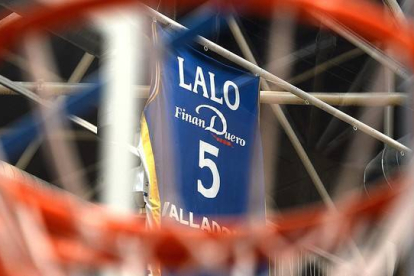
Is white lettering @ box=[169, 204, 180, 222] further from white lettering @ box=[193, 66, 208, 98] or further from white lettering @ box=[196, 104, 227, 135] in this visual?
white lettering @ box=[193, 66, 208, 98]

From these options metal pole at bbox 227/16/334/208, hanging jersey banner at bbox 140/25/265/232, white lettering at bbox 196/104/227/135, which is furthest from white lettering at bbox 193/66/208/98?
metal pole at bbox 227/16/334/208

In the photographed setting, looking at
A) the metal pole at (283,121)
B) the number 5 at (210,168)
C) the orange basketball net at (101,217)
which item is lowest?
the orange basketball net at (101,217)

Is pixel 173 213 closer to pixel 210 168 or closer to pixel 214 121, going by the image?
pixel 210 168

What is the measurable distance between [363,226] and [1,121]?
8140mm


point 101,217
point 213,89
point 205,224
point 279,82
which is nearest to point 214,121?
point 213,89

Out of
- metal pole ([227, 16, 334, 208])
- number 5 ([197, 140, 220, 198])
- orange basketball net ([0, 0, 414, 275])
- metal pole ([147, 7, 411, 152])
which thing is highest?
metal pole ([227, 16, 334, 208])

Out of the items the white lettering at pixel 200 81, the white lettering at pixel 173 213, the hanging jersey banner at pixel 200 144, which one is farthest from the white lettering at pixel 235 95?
the white lettering at pixel 173 213

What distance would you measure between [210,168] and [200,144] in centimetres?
19

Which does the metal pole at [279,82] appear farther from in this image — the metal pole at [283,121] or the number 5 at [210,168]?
the number 5 at [210,168]

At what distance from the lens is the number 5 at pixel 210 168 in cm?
845

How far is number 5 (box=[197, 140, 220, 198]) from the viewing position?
8.45 m

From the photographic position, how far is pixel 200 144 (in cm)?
860

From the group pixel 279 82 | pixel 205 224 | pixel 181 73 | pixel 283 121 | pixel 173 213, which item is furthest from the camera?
pixel 283 121

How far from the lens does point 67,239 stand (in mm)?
5621
